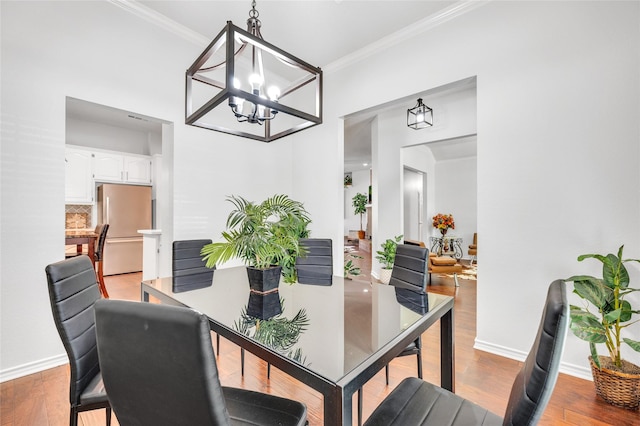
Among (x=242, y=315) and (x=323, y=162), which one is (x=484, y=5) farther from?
(x=242, y=315)

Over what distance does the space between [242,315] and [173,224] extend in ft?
6.84

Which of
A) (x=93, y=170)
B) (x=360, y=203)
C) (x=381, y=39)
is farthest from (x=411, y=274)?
(x=360, y=203)

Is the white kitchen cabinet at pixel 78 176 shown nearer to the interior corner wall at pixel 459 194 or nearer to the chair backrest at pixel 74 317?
the chair backrest at pixel 74 317

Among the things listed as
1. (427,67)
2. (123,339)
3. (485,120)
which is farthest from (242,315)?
(427,67)

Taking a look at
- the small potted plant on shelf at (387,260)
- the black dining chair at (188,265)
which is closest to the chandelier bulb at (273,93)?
the black dining chair at (188,265)

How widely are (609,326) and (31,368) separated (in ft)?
13.3

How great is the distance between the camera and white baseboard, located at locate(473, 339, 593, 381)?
6.66 ft

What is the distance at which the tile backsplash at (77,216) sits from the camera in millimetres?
5324

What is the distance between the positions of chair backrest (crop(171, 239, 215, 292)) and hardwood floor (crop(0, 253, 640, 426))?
27.7 inches

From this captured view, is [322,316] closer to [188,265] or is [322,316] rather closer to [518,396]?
[518,396]

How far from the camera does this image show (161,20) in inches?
110

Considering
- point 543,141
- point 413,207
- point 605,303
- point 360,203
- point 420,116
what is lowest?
point 605,303

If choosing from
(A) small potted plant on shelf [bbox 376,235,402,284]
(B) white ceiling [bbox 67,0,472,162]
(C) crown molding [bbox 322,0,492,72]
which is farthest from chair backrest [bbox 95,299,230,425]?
(A) small potted plant on shelf [bbox 376,235,402,284]

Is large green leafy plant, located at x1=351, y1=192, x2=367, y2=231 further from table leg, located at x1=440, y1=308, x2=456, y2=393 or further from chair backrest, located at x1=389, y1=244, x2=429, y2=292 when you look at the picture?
table leg, located at x1=440, y1=308, x2=456, y2=393
